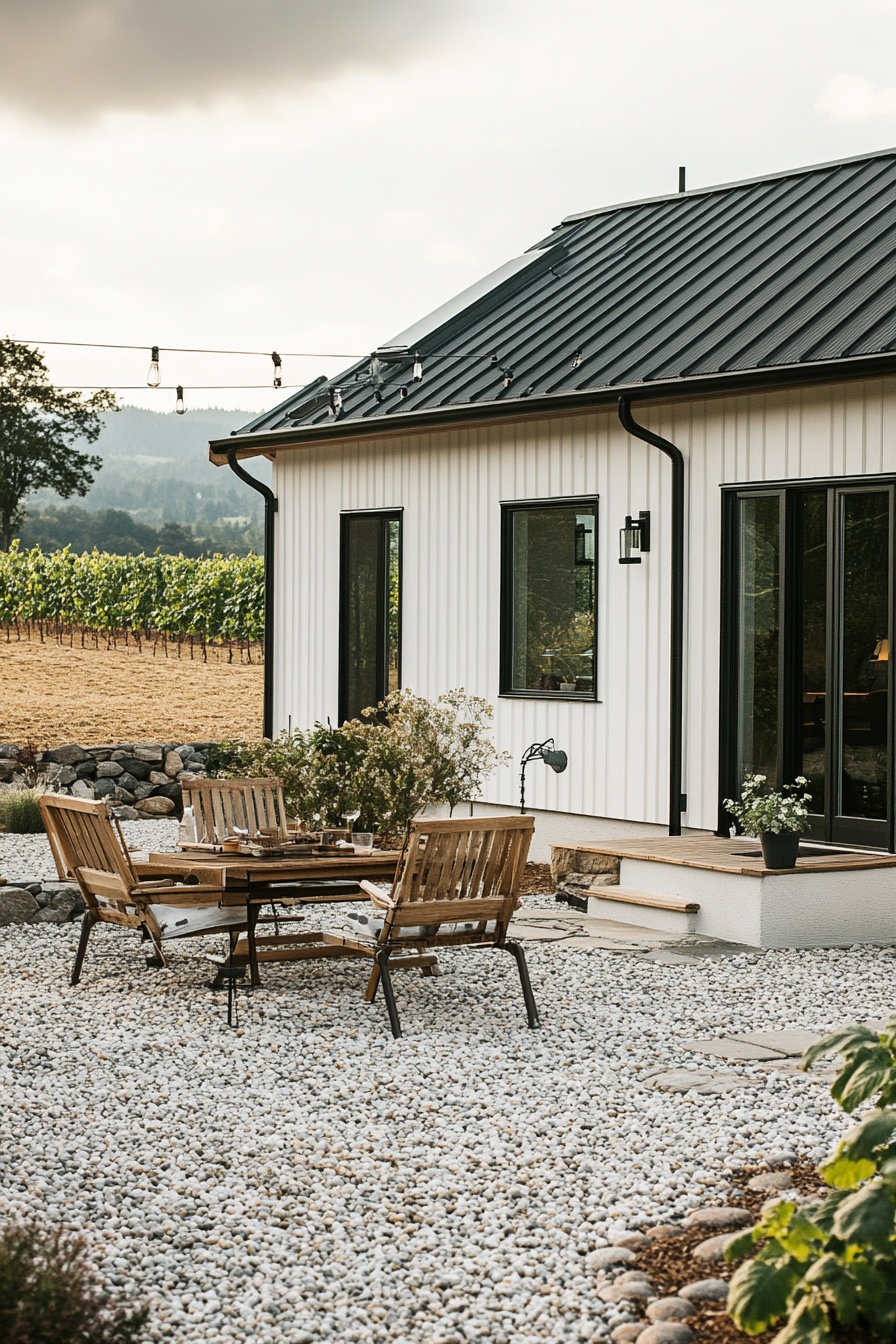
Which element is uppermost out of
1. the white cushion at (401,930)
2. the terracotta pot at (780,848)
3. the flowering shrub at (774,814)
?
the flowering shrub at (774,814)

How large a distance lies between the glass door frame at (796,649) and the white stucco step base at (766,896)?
21 centimetres

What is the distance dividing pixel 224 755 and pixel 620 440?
5.84 metres

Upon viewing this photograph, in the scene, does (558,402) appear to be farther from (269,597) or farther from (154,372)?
(269,597)

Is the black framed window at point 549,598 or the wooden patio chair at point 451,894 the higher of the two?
the black framed window at point 549,598

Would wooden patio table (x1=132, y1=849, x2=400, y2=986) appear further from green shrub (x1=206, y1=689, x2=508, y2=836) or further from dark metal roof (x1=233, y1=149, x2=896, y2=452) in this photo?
dark metal roof (x1=233, y1=149, x2=896, y2=452)

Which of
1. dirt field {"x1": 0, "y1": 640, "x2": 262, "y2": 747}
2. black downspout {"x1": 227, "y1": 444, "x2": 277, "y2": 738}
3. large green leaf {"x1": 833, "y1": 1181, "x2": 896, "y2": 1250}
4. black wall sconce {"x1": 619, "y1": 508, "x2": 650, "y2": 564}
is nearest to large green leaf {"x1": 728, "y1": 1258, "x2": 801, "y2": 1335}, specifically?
large green leaf {"x1": 833, "y1": 1181, "x2": 896, "y2": 1250}

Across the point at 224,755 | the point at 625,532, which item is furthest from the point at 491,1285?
the point at 224,755

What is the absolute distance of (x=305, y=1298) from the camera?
142 inches

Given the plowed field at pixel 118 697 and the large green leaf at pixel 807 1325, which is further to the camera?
the plowed field at pixel 118 697

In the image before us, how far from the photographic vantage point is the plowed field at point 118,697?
20.8 metres

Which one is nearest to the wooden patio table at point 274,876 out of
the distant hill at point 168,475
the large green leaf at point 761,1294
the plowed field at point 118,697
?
the large green leaf at point 761,1294

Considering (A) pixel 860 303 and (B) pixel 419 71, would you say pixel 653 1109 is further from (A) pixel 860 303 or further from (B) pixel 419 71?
(B) pixel 419 71

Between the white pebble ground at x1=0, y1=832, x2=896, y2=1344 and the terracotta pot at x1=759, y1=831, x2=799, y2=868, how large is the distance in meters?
0.76

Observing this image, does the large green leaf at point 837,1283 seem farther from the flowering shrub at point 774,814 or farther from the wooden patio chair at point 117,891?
the flowering shrub at point 774,814
